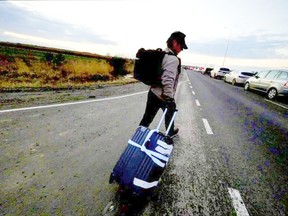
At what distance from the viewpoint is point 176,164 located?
3891 millimetres

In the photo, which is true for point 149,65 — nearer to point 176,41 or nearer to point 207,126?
point 176,41

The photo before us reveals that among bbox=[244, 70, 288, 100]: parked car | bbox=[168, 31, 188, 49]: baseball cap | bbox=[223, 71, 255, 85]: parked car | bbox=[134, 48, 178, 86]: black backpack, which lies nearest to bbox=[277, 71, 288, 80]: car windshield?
bbox=[244, 70, 288, 100]: parked car

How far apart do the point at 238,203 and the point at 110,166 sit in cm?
186

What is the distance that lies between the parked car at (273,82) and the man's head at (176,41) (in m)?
13.6

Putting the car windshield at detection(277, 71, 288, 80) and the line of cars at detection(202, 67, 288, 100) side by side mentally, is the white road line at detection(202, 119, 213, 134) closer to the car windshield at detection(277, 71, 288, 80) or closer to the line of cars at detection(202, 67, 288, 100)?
the line of cars at detection(202, 67, 288, 100)

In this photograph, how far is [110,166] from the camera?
3.59 m

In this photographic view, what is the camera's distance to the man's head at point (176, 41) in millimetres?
3260

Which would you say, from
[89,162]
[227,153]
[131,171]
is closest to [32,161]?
[89,162]

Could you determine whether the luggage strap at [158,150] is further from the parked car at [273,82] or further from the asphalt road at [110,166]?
the parked car at [273,82]

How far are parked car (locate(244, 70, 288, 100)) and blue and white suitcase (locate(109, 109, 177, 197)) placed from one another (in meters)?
14.4

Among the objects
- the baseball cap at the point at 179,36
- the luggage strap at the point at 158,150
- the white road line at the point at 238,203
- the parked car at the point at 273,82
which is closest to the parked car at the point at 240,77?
the parked car at the point at 273,82

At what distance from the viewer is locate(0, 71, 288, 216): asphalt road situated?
2686 mm

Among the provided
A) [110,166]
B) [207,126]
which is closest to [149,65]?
[110,166]

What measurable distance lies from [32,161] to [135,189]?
1.86 metres
